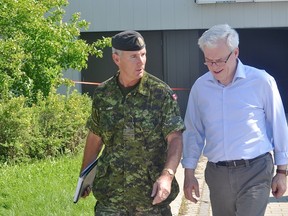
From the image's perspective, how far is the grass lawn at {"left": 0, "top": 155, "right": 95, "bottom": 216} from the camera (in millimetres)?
7387

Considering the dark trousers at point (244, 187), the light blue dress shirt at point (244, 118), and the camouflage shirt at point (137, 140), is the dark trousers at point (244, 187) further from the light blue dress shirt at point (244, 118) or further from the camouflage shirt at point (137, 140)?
the camouflage shirt at point (137, 140)

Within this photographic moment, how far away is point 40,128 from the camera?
37.7ft

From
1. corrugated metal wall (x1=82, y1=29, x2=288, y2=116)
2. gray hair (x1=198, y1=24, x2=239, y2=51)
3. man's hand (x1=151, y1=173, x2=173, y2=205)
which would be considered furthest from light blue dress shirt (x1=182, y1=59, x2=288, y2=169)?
corrugated metal wall (x1=82, y1=29, x2=288, y2=116)

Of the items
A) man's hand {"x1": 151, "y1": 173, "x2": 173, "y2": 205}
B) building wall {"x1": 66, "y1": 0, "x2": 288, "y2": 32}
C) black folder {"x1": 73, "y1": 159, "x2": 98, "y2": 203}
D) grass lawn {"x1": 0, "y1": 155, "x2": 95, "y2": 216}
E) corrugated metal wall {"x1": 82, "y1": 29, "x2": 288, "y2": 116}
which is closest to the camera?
man's hand {"x1": 151, "y1": 173, "x2": 173, "y2": 205}

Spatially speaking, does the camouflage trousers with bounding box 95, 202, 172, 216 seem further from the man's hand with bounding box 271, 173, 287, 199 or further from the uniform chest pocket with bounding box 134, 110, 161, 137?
the man's hand with bounding box 271, 173, 287, 199

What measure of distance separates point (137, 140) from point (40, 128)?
7144mm

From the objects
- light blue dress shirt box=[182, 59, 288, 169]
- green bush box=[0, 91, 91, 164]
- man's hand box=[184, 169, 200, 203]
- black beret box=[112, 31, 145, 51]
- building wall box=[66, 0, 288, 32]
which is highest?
building wall box=[66, 0, 288, 32]

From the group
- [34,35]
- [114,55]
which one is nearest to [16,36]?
[34,35]

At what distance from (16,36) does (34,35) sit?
622 mm

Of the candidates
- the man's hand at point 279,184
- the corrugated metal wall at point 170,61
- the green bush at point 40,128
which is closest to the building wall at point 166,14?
the corrugated metal wall at point 170,61

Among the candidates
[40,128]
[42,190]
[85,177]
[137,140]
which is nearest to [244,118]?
[137,140]

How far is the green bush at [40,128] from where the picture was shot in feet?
35.5

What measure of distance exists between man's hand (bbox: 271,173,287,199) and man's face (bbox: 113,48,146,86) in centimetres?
112

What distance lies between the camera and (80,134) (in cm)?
1212
